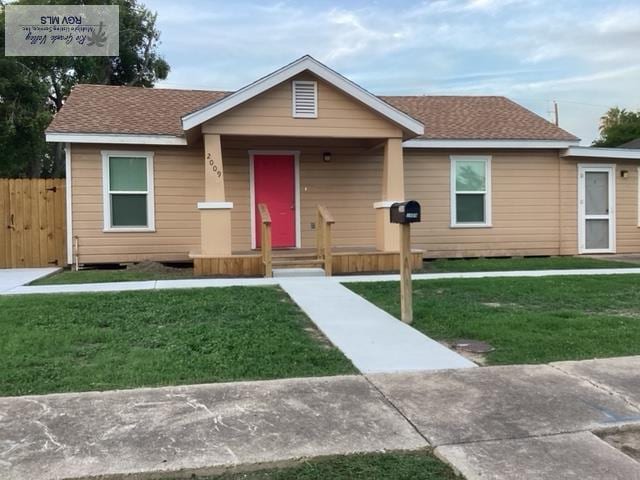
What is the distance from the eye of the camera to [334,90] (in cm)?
1087

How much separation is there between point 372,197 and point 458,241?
2.31 meters

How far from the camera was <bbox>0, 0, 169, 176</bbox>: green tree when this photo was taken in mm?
22047

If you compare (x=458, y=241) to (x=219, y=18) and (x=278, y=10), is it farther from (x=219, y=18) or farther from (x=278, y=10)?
(x=219, y=18)

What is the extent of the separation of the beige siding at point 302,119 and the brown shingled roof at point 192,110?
1310mm

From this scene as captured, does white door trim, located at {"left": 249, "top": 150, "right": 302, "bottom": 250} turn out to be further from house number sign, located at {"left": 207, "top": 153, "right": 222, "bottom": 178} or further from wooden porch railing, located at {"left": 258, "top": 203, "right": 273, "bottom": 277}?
wooden porch railing, located at {"left": 258, "top": 203, "right": 273, "bottom": 277}

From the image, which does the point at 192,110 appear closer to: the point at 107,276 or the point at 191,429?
the point at 107,276

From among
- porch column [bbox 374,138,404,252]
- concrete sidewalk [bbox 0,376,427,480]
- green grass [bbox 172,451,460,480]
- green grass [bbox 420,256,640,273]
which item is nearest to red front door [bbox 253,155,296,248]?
porch column [bbox 374,138,404,252]

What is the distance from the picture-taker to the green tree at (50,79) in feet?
72.3

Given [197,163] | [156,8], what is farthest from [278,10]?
[156,8]

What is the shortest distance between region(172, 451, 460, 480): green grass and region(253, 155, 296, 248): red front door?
960cm

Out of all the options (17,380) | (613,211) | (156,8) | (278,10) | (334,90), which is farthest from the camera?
(156,8)

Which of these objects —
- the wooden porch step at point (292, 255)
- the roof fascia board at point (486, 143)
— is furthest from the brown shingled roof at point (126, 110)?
the roof fascia board at point (486, 143)

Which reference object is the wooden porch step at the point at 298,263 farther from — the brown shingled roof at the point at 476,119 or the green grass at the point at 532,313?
the brown shingled roof at the point at 476,119

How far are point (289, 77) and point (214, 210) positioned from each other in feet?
9.22
